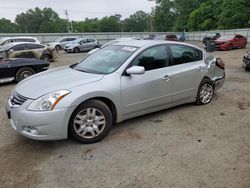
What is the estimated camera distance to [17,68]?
27.7 feet

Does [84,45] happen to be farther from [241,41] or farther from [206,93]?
[206,93]

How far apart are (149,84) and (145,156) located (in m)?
1.39

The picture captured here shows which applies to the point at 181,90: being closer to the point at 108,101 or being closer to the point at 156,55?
the point at 156,55

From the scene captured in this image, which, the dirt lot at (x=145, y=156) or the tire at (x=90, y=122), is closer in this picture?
the dirt lot at (x=145, y=156)

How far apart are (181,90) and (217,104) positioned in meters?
1.23

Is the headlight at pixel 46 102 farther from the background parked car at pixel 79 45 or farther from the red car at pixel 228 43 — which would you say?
the background parked car at pixel 79 45

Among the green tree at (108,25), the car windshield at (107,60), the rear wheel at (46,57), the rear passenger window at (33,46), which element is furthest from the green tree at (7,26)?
the car windshield at (107,60)

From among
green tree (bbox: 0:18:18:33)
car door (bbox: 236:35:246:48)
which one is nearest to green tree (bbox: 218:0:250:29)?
car door (bbox: 236:35:246:48)

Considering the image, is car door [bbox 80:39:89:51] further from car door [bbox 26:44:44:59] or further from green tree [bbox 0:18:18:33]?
green tree [bbox 0:18:18:33]

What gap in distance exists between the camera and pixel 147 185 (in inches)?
112

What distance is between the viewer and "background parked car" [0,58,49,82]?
26.8 feet

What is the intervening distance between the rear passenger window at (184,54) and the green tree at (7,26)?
83634mm

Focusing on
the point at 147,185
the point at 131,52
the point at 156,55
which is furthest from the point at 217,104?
the point at 147,185

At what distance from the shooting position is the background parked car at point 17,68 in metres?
8.17
